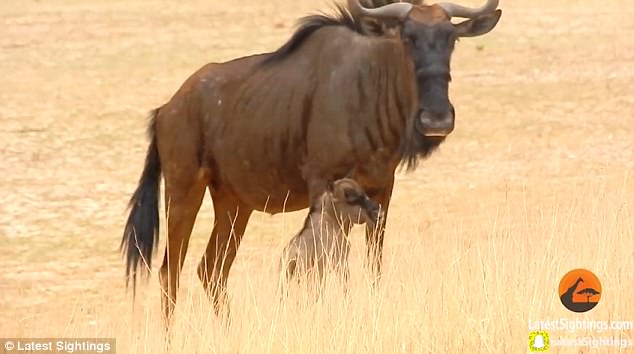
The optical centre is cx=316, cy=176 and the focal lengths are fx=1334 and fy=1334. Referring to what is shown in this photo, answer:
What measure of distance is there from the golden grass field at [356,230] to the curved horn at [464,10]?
1239 millimetres

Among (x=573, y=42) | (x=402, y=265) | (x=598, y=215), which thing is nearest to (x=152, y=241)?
(x=402, y=265)

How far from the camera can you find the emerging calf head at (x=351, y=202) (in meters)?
6.88

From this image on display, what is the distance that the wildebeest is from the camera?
671cm

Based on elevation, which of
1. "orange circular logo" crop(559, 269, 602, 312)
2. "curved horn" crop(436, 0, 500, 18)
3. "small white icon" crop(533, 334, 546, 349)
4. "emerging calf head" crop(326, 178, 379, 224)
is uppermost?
"curved horn" crop(436, 0, 500, 18)

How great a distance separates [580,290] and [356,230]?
16.0ft

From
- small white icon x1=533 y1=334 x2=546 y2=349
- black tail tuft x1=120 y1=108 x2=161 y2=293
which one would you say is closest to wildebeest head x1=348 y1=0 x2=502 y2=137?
small white icon x1=533 y1=334 x2=546 y2=349

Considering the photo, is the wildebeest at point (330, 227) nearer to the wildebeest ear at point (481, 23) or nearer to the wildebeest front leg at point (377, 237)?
the wildebeest front leg at point (377, 237)

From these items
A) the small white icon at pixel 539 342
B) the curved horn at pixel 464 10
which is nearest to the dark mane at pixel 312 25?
the curved horn at pixel 464 10

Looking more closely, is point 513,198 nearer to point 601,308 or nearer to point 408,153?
point 408,153

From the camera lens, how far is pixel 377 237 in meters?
7.06

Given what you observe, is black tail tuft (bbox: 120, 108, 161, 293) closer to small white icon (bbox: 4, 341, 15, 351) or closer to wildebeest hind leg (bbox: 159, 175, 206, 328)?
wildebeest hind leg (bbox: 159, 175, 206, 328)

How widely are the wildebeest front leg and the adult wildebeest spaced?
0.01 meters

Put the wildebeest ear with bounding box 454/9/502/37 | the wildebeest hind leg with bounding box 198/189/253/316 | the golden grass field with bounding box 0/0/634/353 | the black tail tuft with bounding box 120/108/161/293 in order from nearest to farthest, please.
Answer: the golden grass field with bounding box 0/0/634/353 < the wildebeest ear with bounding box 454/9/502/37 < the wildebeest hind leg with bounding box 198/189/253/316 < the black tail tuft with bounding box 120/108/161/293

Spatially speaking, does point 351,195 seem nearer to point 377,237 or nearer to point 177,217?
point 377,237
